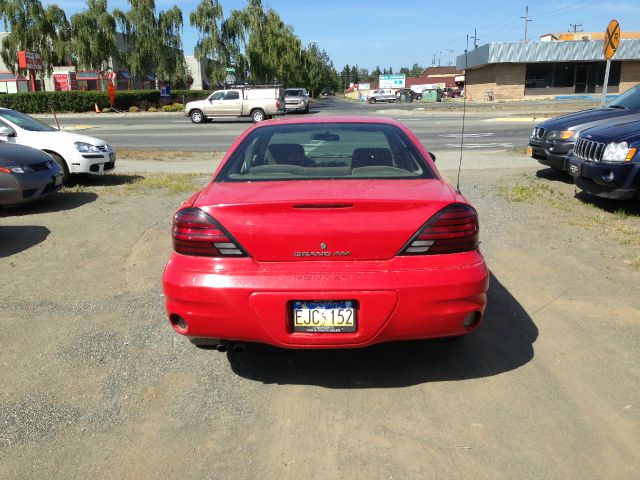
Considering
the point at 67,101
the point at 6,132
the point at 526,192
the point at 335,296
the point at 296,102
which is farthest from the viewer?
the point at 67,101

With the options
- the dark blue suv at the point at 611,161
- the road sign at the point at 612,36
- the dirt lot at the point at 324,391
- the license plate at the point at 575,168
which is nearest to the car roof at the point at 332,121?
the dirt lot at the point at 324,391

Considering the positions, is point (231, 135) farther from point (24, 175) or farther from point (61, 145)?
point (24, 175)

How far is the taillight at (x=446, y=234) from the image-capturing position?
128 inches

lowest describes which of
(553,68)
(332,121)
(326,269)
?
(326,269)

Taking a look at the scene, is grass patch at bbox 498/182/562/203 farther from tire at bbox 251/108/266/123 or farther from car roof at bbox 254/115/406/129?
tire at bbox 251/108/266/123

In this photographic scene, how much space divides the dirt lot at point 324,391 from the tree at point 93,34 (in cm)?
4544

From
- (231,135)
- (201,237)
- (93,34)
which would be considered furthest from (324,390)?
(93,34)

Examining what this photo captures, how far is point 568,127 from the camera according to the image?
10.4m

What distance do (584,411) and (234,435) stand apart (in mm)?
1912

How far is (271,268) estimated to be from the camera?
10.6ft

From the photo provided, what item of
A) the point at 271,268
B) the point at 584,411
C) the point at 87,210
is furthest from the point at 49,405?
the point at 87,210

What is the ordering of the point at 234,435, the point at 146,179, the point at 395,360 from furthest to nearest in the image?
the point at 146,179 → the point at 395,360 → the point at 234,435

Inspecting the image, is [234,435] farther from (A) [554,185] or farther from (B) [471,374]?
(A) [554,185]

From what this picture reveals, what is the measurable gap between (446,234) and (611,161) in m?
5.26
